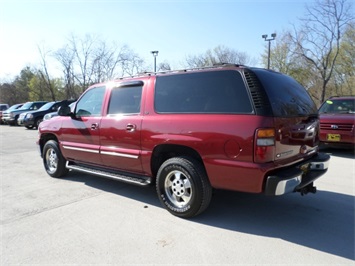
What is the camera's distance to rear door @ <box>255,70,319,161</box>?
3355 millimetres

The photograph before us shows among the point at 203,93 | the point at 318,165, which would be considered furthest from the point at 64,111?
the point at 318,165

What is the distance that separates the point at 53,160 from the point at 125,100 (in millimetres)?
2583

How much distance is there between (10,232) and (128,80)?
2.67m

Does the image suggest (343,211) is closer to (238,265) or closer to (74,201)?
(238,265)

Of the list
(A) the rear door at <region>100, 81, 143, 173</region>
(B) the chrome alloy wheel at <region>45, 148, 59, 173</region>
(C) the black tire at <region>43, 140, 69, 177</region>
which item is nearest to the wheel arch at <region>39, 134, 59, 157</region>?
(C) the black tire at <region>43, 140, 69, 177</region>

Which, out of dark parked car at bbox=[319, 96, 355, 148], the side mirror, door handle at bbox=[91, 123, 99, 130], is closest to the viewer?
door handle at bbox=[91, 123, 99, 130]

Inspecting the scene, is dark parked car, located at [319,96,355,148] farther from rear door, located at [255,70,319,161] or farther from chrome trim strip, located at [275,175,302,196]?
chrome trim strip, located at [275,175,302,196]

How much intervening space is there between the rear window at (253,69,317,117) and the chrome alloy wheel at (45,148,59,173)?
4477 millimetres

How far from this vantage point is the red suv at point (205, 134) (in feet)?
10.8

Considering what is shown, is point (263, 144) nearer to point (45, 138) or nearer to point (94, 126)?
point (94, 126)

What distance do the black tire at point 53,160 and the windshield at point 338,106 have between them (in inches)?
305

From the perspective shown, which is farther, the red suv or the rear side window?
the rear side window

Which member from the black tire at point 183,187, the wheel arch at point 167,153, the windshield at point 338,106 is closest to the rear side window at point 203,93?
the wheel arch at point 167,153

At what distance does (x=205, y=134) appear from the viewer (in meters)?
3.57
